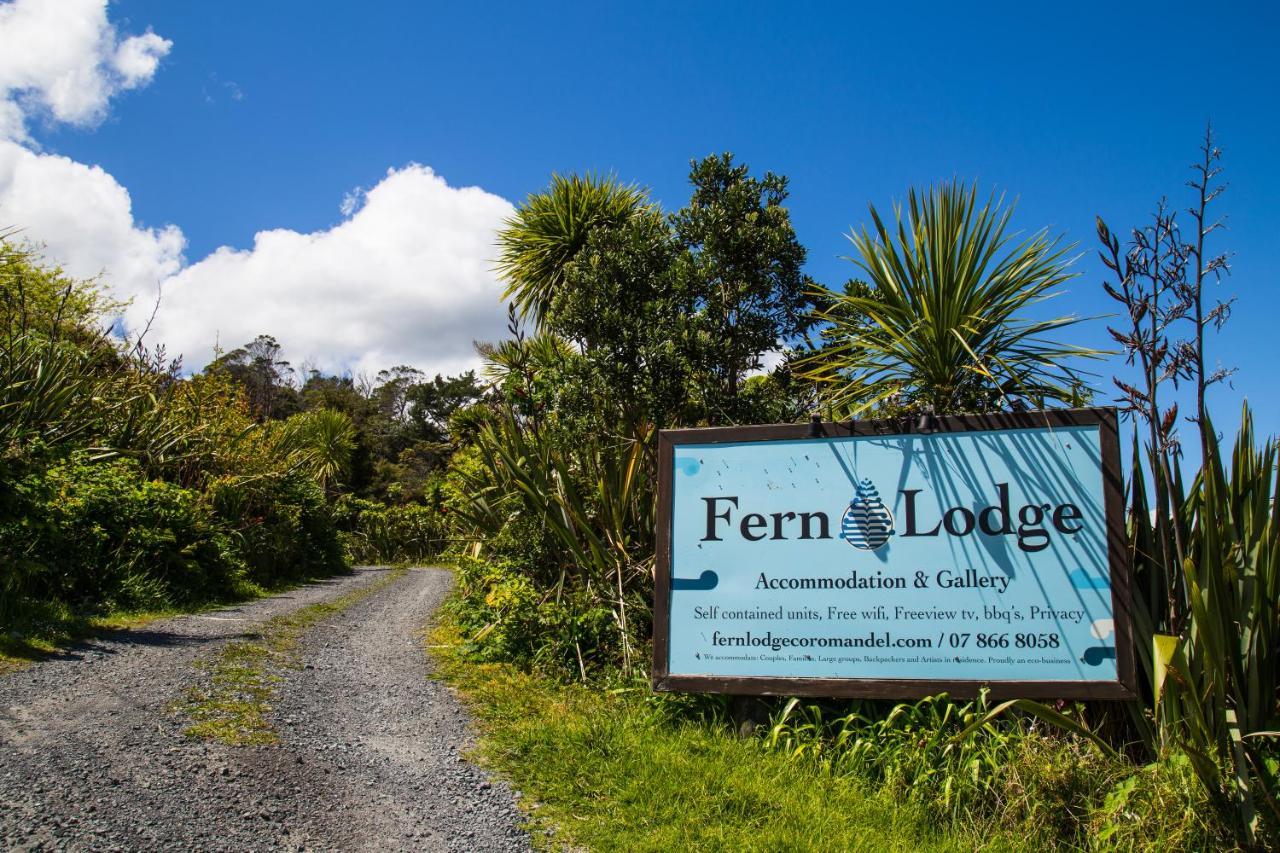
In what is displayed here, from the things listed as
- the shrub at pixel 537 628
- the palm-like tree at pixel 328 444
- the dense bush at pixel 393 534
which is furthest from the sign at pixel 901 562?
the palm-like tree at pixel 328 444

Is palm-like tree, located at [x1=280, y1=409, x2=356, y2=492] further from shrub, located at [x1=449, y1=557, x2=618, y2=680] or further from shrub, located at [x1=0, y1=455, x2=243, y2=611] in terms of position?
shrub, located at [x1=449, y1=557, x2=618, y2=680]

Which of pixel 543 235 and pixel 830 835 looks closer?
pixel 830 835

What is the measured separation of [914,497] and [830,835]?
185 cm

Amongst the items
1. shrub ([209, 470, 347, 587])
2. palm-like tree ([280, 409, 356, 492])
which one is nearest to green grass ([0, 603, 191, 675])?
shrub ([209, 470, 347, 587])

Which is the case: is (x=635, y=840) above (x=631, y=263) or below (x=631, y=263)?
below

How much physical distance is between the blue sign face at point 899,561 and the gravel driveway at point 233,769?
4.92 feet

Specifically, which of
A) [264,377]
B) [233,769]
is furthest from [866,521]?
[264,377]

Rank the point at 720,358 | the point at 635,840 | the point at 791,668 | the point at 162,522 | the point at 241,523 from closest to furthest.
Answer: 1. the point at 635,840
2. the point at 791,668
3. the point at 720,358
4. the point at 162,522
5. the point at 241,523

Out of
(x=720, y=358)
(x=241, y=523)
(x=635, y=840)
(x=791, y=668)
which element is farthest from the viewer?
(x=241, y=523)

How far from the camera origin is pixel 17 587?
20.7 feet

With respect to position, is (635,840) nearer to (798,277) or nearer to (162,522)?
(798,277)

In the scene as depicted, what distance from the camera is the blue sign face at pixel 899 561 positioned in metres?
3.96

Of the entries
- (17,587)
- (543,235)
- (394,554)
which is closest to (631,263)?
(543,235)

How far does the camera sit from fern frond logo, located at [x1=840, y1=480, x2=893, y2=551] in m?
4.27
